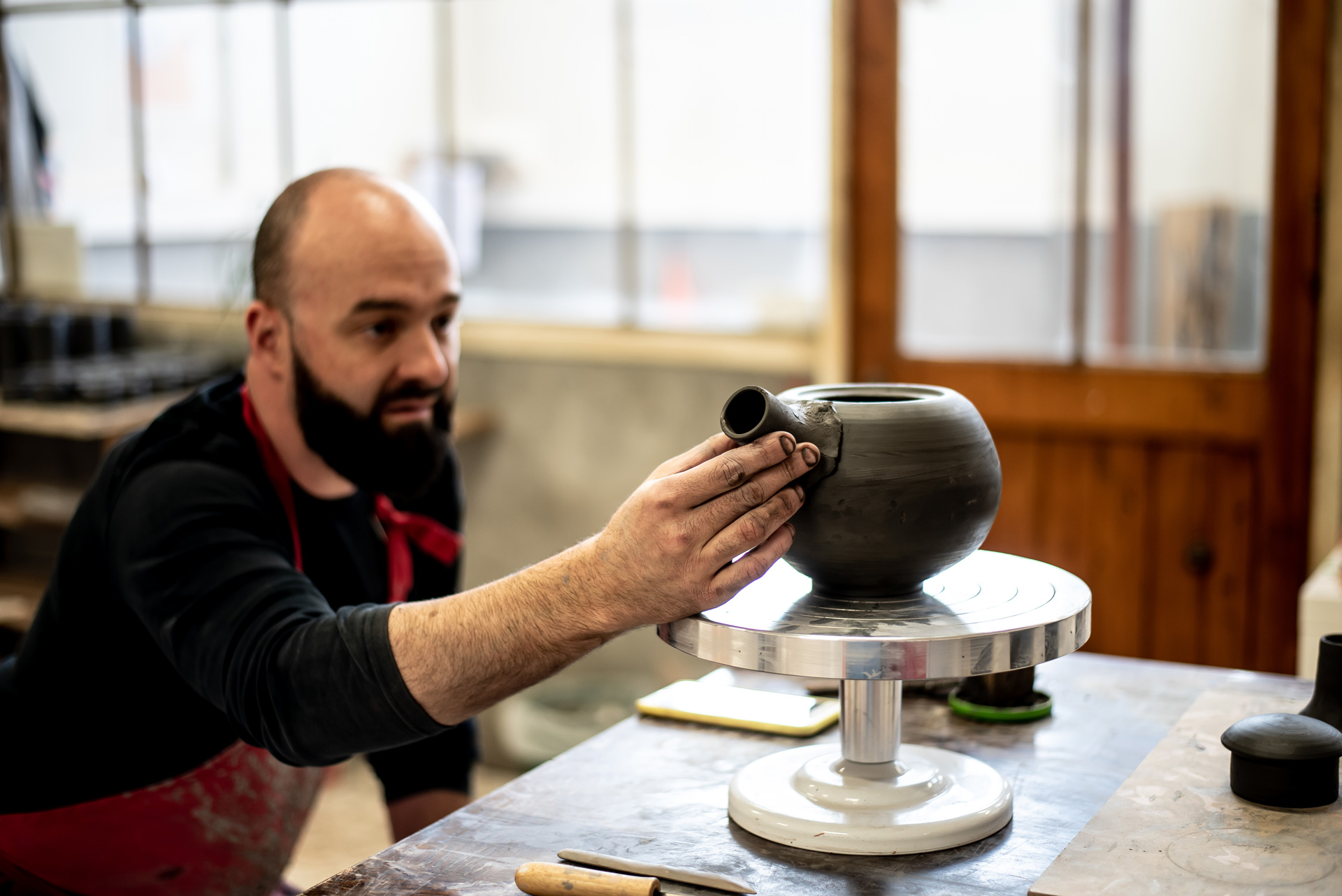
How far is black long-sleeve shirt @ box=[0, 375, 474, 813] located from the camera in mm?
1241

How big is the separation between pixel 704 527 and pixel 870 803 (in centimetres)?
31

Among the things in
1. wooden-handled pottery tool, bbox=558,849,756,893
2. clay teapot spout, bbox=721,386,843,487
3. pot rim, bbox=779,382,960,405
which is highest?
pot rim, bbox=779,382,960,405

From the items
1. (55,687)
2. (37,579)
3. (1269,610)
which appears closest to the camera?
(55,687)

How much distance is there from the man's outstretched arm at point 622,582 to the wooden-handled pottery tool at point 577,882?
20cm

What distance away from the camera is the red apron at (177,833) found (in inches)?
63.1

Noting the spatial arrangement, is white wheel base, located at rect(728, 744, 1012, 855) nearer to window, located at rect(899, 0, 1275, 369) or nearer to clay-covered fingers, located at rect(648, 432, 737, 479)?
clay-covered fingers, located at rect(648, 432, 737, 479)

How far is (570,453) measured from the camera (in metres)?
3.43

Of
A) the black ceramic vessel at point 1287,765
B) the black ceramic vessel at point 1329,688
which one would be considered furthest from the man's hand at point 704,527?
the black ceramic vessel at point 1329,688

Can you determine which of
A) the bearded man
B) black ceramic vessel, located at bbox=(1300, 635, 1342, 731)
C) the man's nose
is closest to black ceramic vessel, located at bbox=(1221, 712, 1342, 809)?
black ceramic vessel, located at bbox=(1300, 635, 1342, 731)

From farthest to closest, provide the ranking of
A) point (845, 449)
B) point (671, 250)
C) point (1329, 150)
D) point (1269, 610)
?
point (671, 250) < point (1269, 610) < point (1329, 150) < point (845, 449)

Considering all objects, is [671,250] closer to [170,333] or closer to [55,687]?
[170,333]

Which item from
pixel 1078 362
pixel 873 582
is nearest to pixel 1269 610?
pixel 1078 362

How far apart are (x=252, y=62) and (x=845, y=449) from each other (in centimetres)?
324

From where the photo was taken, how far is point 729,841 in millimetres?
1184
